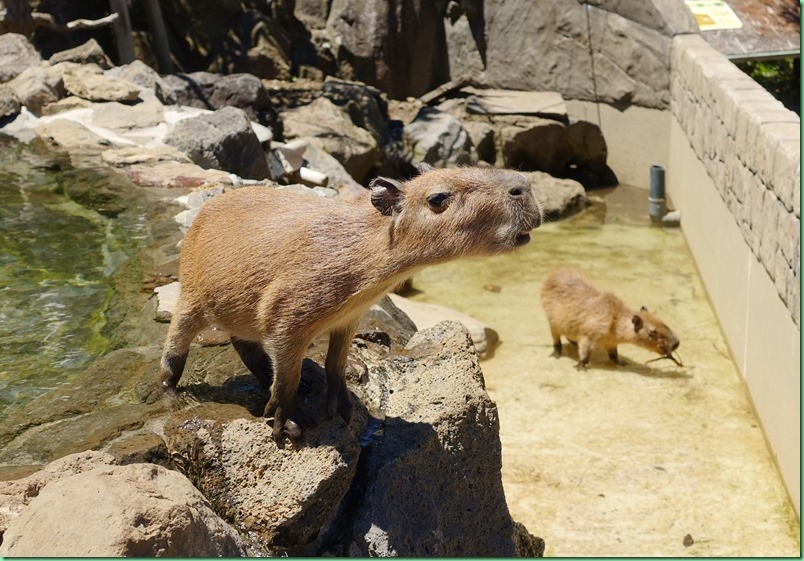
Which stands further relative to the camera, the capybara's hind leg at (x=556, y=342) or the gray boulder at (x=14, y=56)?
the gray boulder at (x=14, y=56)

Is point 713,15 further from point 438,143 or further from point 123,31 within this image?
point 123,31

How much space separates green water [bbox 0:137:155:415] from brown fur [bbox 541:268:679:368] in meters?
3.47

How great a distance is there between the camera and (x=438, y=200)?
3.33 metres

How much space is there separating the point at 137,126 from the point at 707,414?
Answer: 5.27 meters

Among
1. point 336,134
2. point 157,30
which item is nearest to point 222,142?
point 336,134

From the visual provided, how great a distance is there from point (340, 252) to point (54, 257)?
10.9 ft

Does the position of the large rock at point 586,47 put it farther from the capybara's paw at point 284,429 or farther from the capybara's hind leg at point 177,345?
the capybara's paw at point 284,429

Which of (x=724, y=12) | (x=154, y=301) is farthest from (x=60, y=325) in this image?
(x=724, y=12)

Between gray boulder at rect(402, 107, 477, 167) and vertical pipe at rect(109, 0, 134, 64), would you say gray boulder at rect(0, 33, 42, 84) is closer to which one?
vertical pipe at rect(109, 0, 134, 64)

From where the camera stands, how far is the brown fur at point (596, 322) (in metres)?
7.88

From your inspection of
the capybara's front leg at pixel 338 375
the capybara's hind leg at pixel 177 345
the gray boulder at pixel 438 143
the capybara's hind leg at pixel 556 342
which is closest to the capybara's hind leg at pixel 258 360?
the capybara's hind leg at pixel 177 345

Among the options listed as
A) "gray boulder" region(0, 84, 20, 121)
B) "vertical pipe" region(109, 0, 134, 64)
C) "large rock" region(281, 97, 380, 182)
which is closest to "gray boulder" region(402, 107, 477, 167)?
"large rock" region(281, 97, 380, 182)

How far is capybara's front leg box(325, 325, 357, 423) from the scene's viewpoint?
142 inches

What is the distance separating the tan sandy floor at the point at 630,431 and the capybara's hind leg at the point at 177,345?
8.63 feet
